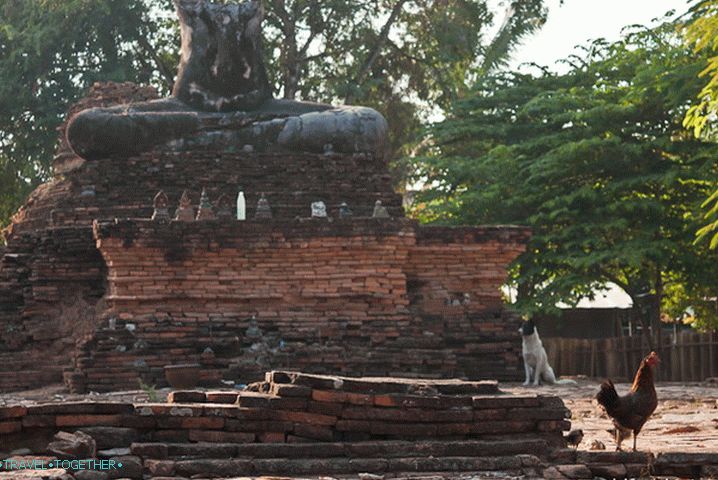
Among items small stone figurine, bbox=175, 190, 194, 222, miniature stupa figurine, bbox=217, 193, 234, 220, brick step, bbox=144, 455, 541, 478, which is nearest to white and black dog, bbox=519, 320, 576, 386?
miniature stupa figurine, bbox=217, 193, 234, 220

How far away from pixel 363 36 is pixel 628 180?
1075cm

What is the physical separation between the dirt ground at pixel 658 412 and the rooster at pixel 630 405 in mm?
176

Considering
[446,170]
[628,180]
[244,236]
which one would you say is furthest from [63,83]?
[244,236]

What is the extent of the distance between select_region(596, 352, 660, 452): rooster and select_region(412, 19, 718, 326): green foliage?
980 centimetres

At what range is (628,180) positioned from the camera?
18.8 m

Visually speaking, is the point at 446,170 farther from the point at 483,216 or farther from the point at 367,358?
the point at 367,358

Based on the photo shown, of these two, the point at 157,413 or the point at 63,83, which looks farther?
the point at 63,83

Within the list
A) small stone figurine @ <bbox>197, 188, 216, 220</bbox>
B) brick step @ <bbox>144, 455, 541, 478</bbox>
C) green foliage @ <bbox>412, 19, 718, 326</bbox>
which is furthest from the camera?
green foliage @ <bbox>412, 19, 718, 326</bbox>

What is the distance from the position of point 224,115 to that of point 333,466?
35.3ft

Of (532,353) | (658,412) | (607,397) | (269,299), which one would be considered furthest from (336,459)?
(532,353)

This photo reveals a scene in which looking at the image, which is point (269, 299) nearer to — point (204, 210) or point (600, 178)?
point (204, 210)

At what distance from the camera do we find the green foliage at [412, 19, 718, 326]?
60.7ft

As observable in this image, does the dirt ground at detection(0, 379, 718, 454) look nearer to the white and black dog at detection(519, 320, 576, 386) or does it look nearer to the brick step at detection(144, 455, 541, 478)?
the white and black dog at detection(519, 320, 576, 386)

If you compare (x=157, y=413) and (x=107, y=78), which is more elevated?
(x=107, y=78)
